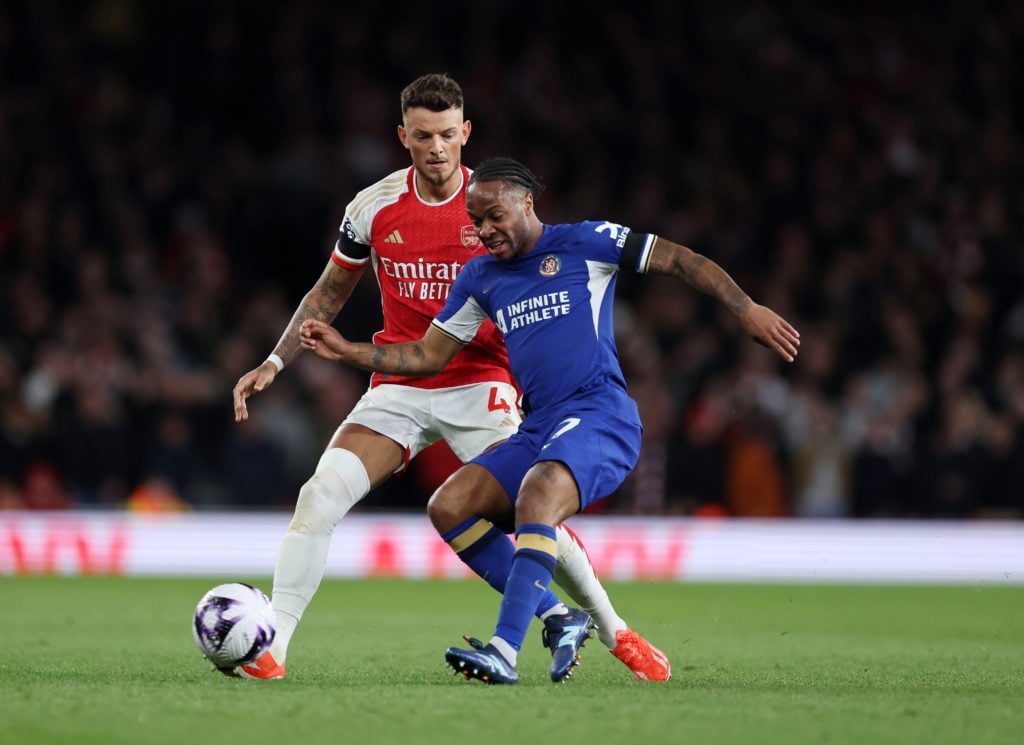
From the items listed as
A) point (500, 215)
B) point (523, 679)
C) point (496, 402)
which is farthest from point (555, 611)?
point (500, 215)

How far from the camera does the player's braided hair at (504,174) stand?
578 centimetres

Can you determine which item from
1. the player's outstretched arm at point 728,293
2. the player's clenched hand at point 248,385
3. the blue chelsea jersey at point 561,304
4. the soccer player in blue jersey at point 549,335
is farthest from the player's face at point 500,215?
the player's clenched hand at point 248,385

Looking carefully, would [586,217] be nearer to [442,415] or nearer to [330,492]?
[442,415]

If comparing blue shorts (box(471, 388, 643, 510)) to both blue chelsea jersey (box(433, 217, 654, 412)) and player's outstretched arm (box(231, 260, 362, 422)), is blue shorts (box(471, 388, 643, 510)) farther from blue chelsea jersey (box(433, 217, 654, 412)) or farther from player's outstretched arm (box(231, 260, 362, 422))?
player's outstretched arm (box(231, 260, 362, 422))

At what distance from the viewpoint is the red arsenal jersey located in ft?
21.3

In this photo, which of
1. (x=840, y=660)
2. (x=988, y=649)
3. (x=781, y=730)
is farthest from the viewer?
(x=988, y=649)

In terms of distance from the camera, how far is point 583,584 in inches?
236

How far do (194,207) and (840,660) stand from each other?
9.49 metres

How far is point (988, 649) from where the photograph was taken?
7375mm

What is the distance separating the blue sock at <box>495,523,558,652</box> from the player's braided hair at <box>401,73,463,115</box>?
179cm

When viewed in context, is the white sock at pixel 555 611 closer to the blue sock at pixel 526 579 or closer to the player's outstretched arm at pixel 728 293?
the blue sock at pixel 526 579

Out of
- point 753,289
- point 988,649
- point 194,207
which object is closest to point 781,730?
point 988,649

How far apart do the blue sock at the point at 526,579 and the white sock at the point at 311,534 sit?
883mm

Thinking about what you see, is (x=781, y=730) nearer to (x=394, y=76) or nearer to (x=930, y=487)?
(x=930, y=487)
